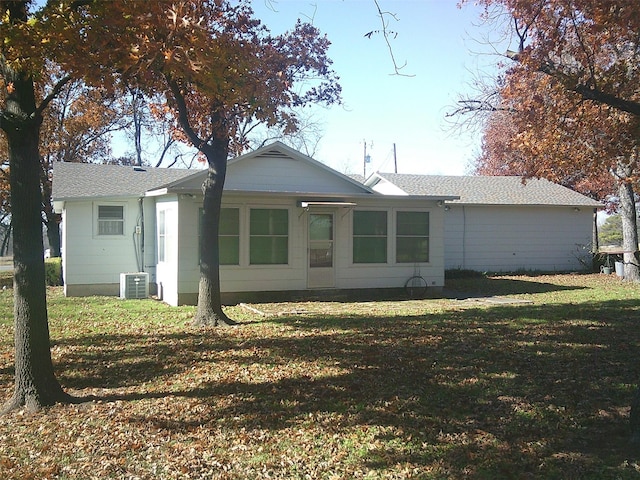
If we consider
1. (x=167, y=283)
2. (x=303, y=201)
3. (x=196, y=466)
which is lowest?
(x=196, y=466)

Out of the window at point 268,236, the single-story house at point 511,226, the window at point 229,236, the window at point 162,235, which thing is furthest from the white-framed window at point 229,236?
the single-story house at point 511,226

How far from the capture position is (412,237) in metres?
16.6

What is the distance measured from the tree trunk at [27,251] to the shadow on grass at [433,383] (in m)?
0.83

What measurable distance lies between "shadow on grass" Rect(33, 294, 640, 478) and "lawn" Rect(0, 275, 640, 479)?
26mm

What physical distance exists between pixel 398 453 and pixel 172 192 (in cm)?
1005

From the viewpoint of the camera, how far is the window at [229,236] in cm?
1477

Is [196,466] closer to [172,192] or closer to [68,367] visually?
[68,367]

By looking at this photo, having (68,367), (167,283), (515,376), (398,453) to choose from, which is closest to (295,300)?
(167,283)

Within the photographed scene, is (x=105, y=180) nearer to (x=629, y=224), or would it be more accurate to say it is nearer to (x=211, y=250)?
(x=211, y=250)

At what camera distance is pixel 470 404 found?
645cm

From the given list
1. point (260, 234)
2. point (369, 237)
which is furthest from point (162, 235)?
point (369, 237)

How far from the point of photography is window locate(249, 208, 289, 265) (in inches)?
593


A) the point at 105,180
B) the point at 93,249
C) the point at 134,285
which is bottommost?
the point at 134,285

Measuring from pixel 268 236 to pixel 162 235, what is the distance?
10.0 ft
